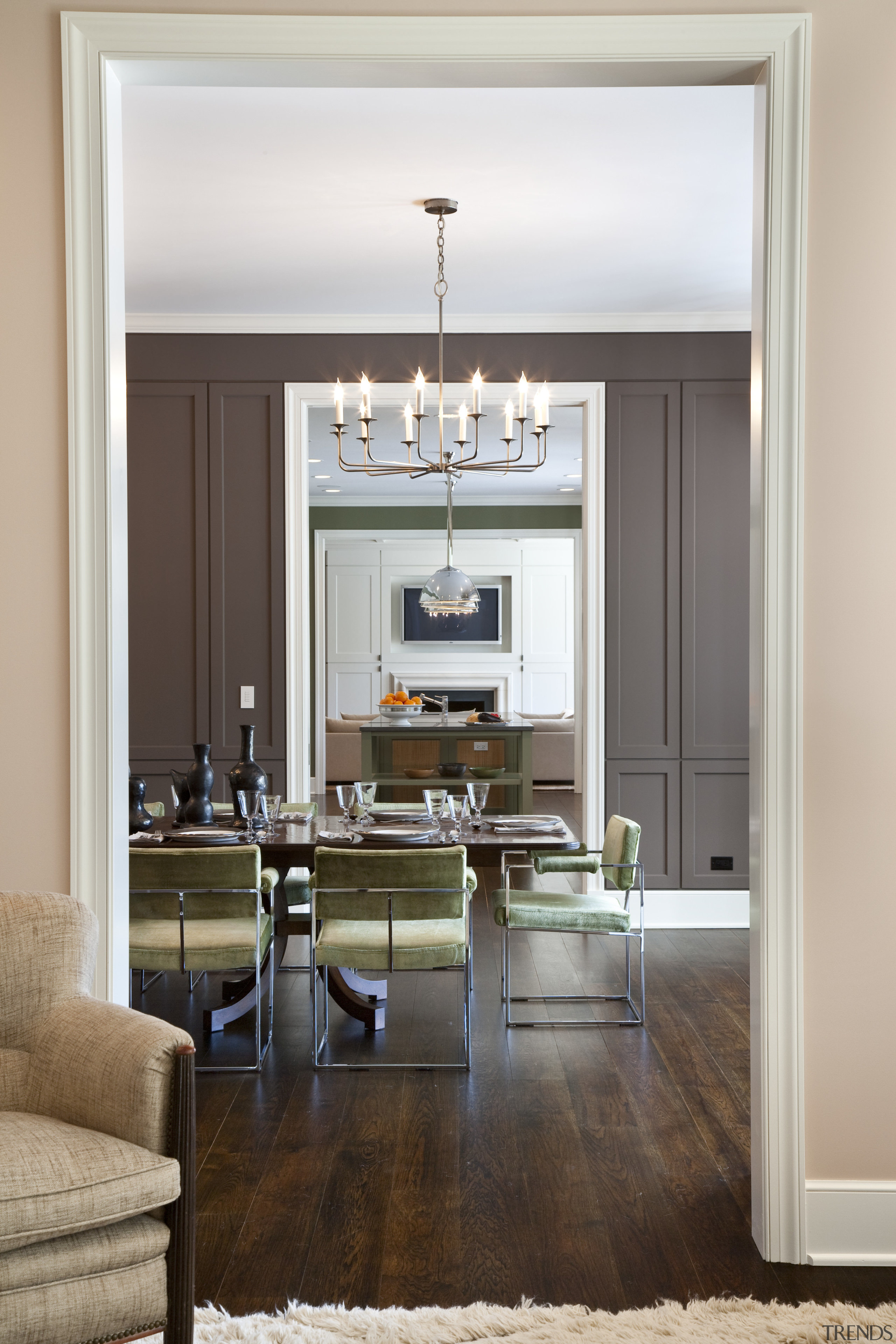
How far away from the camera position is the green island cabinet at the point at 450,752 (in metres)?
7.88

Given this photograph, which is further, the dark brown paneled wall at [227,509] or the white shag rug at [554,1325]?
the dark brown paneled wall at [227,509]

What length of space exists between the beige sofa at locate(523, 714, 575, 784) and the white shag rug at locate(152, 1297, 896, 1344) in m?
8.97

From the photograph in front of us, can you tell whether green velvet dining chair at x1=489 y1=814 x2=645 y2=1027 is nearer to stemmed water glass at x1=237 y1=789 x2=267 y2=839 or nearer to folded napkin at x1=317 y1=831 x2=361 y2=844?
folded napkin at x1=317 y1=831 x2=361 y2=844

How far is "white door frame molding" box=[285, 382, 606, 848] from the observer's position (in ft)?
18.2

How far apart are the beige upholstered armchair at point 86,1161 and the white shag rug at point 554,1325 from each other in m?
0.36

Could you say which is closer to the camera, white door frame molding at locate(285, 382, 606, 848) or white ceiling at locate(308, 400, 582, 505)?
white door frame molding at locate(285, 382, 606, 848)

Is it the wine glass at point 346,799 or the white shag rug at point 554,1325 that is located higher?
the wine glass at point 346,799

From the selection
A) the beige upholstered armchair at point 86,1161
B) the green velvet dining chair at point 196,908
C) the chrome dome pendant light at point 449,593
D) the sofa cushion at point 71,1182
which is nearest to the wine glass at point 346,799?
the green velvet dining chair at point 196,908

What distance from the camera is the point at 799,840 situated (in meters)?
2.38

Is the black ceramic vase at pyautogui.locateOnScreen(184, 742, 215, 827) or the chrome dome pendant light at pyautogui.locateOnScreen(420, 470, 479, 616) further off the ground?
the chrome dome pendant light at pyautogui.locateOnScreen(420, 470, 479, 616)

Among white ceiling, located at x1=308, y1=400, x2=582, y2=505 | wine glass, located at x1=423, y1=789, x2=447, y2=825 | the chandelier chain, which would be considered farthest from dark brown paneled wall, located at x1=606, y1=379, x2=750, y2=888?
wine glass, located at x1=423, y1=789, x2=447, y2=825

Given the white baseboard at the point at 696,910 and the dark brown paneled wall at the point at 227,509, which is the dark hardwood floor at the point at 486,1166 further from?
the dark brown paneled wall at the point at 227,509

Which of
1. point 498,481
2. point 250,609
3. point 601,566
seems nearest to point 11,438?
point 250,609

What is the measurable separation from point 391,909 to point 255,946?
474mm
